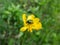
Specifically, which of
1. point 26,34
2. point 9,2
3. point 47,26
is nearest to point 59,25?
point 47,26

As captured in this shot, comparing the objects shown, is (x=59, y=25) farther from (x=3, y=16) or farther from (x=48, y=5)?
(x=3, y=16)

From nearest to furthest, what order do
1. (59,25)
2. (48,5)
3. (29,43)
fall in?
(29,43) → (59,25) → (48,5)

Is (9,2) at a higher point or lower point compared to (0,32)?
higher

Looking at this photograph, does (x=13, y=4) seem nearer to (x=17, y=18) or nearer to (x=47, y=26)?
(x=17, y=18)

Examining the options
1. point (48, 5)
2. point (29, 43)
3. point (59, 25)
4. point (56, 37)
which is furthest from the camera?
point (48, 5)

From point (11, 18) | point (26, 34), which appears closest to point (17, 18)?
point (11, 18)

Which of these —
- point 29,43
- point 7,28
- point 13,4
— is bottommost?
point 29,43

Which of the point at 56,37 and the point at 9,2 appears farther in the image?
the point at 9,2
